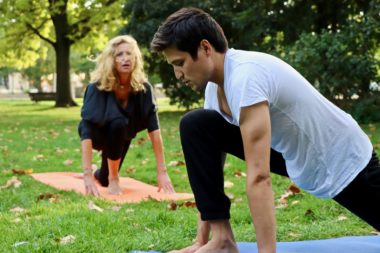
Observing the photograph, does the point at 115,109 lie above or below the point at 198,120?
below

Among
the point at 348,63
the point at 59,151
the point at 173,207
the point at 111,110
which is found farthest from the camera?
the point at 348,63

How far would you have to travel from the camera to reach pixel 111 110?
5066 millimetres

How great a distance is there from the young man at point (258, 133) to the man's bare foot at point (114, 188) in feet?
7.78

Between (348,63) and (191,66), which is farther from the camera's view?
(348,63)

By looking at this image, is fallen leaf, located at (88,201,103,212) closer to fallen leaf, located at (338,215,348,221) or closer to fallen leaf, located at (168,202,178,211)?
fallen leaf, located at (168,202,178,211)

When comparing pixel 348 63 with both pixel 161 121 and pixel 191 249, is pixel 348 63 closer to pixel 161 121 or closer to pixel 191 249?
pixel 161 121

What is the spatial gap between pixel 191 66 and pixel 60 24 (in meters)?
22.7

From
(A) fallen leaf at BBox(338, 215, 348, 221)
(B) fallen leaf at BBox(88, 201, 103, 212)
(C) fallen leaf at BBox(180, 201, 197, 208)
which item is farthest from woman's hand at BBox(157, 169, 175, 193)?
(A) fallen leaf at BBox(338, 215, 348, 221)

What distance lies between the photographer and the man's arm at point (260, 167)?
7.44 feet

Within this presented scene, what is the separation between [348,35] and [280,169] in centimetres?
925

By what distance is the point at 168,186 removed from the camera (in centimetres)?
509

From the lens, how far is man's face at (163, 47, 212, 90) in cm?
247

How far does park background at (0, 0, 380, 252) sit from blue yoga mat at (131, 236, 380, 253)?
184 millimetres

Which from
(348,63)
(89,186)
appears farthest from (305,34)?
(89,186)
